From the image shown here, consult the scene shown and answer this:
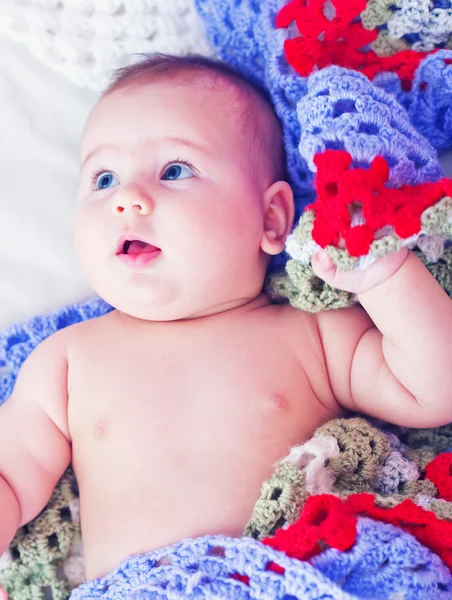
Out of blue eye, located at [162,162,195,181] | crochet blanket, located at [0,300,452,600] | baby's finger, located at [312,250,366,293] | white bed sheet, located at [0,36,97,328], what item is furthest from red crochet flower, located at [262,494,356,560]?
white bed sheet, located at [0,36,97,328]

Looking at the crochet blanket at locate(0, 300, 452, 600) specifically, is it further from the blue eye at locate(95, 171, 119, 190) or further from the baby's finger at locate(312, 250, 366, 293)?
the blue eye at locate(95, 171, 119, 190)

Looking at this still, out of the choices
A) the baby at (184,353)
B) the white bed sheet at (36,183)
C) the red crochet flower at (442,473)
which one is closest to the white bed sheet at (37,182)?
the white bed sheet at (36,183)

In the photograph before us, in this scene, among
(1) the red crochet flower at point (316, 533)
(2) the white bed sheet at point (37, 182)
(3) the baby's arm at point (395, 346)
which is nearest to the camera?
(1) the red crochet flower at point (316, 533)

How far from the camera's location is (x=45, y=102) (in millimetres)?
1540

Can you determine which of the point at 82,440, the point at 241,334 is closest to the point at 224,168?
the point at 241,334

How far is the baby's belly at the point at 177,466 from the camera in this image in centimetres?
114

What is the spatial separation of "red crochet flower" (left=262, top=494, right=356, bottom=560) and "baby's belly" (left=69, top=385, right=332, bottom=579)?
166 millimetres

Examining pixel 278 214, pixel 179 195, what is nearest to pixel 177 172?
pixel 179 195

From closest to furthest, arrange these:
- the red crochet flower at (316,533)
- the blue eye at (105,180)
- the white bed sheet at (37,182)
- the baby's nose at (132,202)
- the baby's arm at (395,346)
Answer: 1. the red crochet flower at (316,533)
2. the baby's arm at (395,346)
3. the baby's nose at (132,202)
4. the blue eye at (105,180)
5. the white bed sheet at (37,182)

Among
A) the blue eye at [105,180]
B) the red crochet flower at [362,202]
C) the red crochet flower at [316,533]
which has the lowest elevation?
the red crochet flower at [316,533]

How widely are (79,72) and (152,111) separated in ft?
1.09

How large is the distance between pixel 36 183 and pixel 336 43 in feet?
2.11

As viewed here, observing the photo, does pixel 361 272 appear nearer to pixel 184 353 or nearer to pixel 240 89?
pixel 184 353

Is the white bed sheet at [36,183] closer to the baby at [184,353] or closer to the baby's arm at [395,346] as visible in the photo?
the baby at [184,353]
